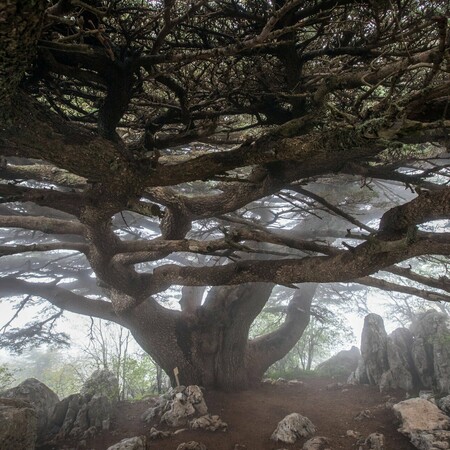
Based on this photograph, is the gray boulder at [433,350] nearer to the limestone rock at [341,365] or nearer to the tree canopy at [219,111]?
the limestone rock at [341,365]

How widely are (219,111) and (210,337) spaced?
722cm

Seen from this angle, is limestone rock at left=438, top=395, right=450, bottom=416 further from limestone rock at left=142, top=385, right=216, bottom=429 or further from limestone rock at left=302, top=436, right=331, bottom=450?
limestone rock at left=142, top=385, right=216, bottom=429

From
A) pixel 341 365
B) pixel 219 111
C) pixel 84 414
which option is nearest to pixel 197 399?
pixel 84 414

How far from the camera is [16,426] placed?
5387mm

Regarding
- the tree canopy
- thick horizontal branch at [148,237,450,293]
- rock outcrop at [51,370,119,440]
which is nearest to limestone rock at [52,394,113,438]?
rock outcrop at [51,370,119,440]

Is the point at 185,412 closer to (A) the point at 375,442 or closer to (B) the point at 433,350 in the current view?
(A) the point at 375,442

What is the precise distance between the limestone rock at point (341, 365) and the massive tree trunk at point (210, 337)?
4266 millimetres

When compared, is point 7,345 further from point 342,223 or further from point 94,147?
point 342,223

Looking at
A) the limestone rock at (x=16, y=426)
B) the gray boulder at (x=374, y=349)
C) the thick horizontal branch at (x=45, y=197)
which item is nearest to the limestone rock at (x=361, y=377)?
the gray boulder at (x=374, y=349)

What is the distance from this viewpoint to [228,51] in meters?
2.23

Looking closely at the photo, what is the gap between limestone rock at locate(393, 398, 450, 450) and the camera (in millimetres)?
5512

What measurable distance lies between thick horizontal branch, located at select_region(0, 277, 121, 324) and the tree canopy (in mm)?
3514

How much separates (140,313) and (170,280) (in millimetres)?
2994

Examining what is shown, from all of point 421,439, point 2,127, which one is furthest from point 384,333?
point 2,127
